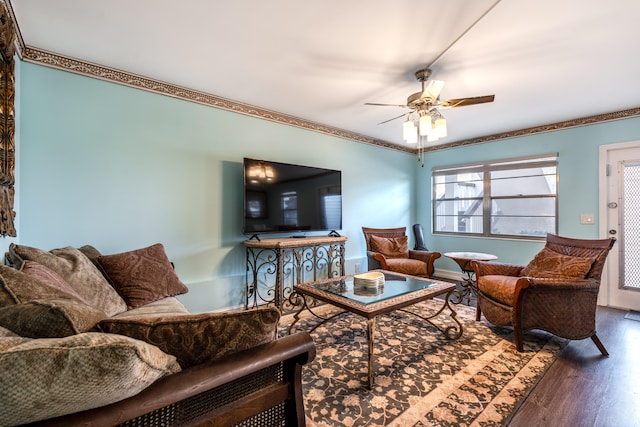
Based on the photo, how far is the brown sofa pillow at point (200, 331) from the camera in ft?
2.58

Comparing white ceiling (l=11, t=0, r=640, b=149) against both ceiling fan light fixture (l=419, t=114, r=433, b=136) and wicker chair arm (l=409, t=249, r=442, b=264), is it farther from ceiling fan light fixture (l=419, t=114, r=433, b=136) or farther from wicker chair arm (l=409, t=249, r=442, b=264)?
wicker chair arm (l=409, t=249, r=442, b=264)

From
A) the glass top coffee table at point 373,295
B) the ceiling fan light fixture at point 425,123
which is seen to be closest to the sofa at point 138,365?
the glass top coffee table at point 373,295

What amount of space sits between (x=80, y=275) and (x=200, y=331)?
133cm

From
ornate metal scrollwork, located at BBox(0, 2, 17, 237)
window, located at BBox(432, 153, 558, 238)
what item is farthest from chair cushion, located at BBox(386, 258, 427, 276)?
ornate metal scrollwork, located at BBox(0, 2, 17, 237)

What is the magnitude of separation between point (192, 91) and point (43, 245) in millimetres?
1886

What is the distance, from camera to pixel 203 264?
300cm

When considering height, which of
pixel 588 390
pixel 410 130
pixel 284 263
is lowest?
pixel 588 390

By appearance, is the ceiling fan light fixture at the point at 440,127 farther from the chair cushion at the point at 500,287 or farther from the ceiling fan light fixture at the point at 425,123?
the chair cushion at the point at 500,287

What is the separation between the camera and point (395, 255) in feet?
12.8

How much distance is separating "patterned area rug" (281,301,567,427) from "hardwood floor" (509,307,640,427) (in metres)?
0.07

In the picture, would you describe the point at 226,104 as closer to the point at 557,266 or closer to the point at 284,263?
the point at 284,263

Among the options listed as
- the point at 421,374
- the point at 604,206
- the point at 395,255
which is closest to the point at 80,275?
the point at 421,374

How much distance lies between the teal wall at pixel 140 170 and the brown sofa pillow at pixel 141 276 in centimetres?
56

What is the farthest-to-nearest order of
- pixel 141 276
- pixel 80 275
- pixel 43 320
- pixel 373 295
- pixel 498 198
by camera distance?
pixel 498 198 → pixel 373 295 → pixel 141 276 → pixel 80 275 → pixel 43 320
